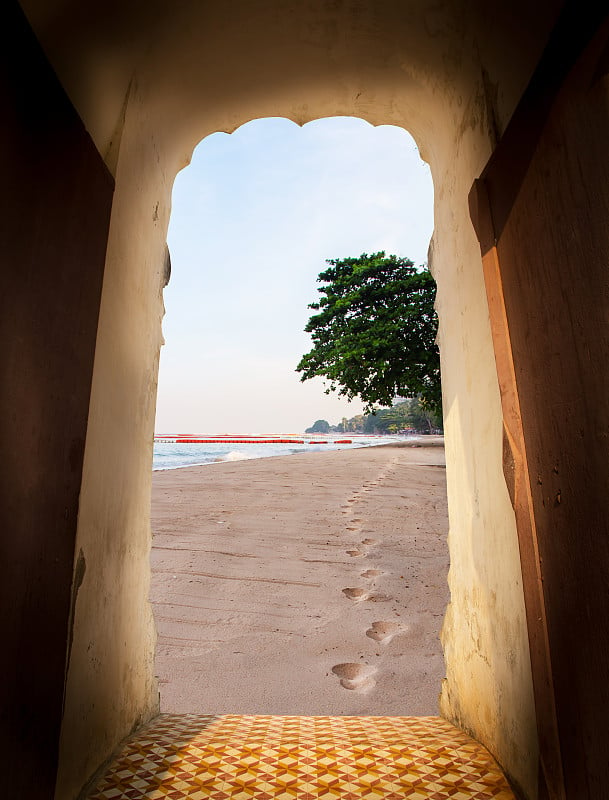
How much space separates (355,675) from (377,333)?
41.4 ft

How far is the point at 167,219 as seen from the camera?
204 centimetres

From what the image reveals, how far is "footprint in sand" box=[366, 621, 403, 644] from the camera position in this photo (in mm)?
2502

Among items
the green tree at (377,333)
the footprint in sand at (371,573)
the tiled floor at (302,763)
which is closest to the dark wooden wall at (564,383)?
the tiled floor at (302,763)

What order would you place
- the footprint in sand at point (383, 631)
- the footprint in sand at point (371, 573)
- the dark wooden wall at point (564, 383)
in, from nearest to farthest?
the dark wooden wall at point (564, 383) → the footprint in sand at point (383, 631) → the footprint in sand at point (371, 573)

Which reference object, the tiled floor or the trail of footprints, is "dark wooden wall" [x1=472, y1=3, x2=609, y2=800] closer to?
the tiled floor

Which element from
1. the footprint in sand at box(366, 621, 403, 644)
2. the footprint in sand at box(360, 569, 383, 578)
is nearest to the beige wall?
the footprint in sand at box(366, 621, 403, 644)

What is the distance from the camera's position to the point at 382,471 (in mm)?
10289

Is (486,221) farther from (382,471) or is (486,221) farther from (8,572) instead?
(382,471)

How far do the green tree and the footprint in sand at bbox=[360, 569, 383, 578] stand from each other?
34.5ft

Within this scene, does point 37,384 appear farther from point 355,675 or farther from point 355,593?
point 355,593

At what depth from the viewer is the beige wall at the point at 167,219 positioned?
1312 mm

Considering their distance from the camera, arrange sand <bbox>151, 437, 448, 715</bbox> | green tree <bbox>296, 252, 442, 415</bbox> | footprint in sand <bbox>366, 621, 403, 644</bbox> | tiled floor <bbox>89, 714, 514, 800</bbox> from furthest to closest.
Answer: green tree <bbox>296, 252, 442, 415</bbox>
footprint in sand <bbox>366, 621, 403, 644</bbox>
sand <bbox>151, 437, 448, 715</bbox>
tiled floor <bbox>89, 714, 514, 800</bbox>

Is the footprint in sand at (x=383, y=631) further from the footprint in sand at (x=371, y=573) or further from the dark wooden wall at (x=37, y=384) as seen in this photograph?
the dark wooden wall at (x=37, y=384)

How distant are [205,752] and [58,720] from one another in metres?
0.48
